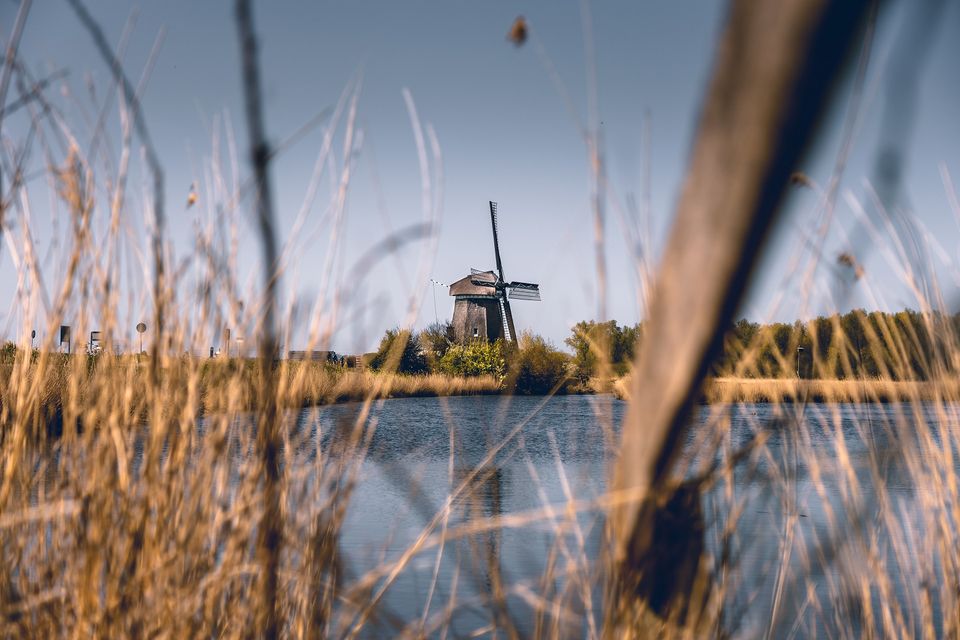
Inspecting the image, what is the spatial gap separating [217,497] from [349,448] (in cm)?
23

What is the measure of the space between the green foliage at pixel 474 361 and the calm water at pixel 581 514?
12632 millimetres

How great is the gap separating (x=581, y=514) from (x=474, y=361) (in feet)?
83.9

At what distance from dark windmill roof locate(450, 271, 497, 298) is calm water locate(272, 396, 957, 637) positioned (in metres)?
13.1

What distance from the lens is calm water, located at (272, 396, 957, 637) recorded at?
3.76 feet

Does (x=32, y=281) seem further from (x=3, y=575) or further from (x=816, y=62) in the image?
(x=816, y=62)

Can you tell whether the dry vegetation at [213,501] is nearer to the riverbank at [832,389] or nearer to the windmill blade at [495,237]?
the riverbank at [832,389]

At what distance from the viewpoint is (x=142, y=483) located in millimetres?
1120

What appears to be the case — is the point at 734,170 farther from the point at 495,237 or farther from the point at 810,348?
the point at 495,237

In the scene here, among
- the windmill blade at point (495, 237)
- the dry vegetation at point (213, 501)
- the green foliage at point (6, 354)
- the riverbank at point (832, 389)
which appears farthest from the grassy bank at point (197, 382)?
the windmill blade at point (495, 237)

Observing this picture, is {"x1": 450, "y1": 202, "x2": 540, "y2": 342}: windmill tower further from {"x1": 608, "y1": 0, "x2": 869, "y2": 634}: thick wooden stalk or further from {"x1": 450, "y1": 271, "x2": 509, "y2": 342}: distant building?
{"x1": 608, "y1": 0, "x2": 869, "y2": 634}: thick wooden stalk

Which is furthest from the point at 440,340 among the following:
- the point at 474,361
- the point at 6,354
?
the point at 6,354

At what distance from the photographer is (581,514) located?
7.49 metres

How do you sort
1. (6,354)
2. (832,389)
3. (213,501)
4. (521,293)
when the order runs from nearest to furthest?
(213,501), (832,389), (6,354), (521,293)

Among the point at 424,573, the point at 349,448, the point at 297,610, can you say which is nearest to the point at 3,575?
the point at 297,610
